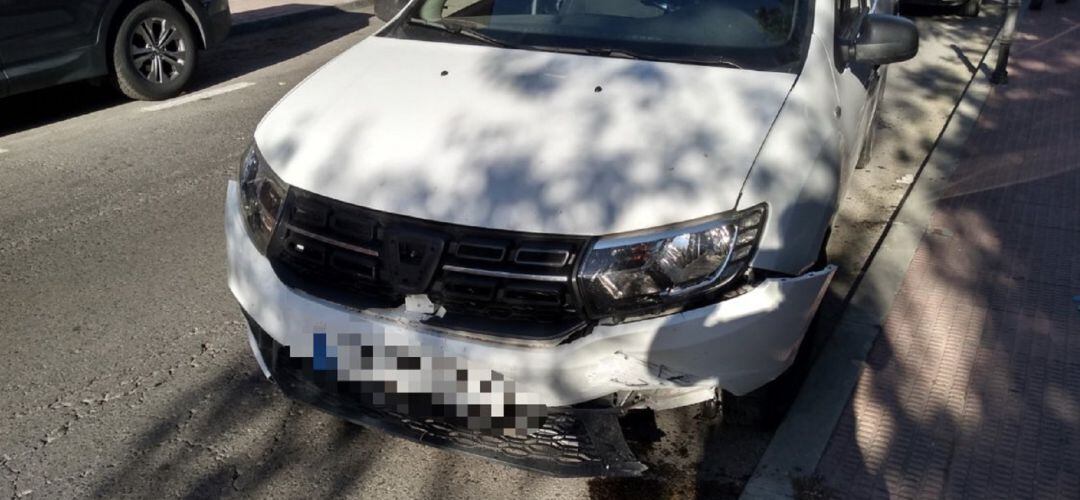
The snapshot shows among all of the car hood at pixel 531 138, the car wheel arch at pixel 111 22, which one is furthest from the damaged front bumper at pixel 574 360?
the car wheel arch at pixel 111 22

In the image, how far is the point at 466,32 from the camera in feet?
13.8

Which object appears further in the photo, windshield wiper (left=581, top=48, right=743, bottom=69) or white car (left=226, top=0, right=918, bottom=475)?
windshield wiper (left=581, top=48, right=743, bottom=69)

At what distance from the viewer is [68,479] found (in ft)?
11.3

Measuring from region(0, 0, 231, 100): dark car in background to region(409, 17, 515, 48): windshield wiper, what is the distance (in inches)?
173

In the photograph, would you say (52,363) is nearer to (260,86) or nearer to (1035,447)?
(1035,447)

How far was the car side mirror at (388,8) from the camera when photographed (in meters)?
4.91

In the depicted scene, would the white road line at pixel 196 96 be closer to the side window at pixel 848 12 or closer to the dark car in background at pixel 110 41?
the dark car in background at pixel 110 41

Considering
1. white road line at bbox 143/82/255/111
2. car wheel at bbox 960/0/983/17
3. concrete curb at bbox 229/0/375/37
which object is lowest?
concrete curb at bbox 229/0/375/37

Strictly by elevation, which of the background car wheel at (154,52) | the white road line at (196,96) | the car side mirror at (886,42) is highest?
the car side mirror at (886,42)

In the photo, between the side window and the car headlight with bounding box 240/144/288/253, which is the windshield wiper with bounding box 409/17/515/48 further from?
the side window

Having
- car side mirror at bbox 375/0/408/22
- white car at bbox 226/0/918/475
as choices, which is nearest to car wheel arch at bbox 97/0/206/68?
car side mirror at bbox 375/0/408/22

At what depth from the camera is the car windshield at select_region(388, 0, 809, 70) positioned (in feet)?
12.5

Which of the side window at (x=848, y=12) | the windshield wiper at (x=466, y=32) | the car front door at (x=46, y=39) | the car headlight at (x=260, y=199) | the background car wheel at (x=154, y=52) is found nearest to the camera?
the car headlight at (x=260, y=199)

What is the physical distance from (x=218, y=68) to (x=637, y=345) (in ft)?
26.2
